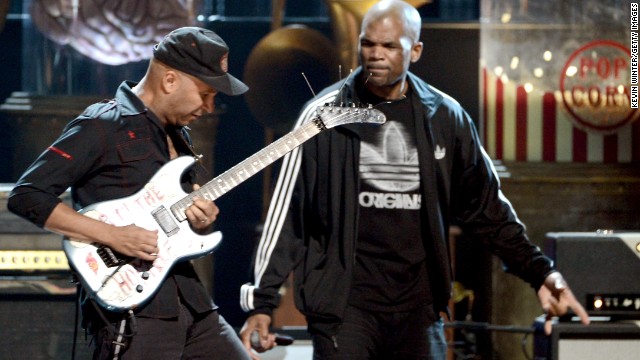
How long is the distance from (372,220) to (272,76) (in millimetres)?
3014

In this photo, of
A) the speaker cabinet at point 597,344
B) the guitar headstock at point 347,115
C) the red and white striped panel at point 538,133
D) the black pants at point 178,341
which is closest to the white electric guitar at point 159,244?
the black pants at point 178,341

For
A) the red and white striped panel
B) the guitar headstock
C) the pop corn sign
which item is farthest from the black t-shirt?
the pop corn sign

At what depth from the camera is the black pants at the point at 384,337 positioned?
13.8 feet

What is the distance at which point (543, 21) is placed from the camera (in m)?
6.77

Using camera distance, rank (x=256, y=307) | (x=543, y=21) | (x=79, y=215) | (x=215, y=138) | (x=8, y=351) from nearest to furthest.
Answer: (x=79, y=215) → (x=256, y=307) → (x=8, y=351) → (x=543, y=21) → (x=215, y=138)

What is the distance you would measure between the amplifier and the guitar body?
144 cm

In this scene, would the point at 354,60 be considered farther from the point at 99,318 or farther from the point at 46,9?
the point at 99,318

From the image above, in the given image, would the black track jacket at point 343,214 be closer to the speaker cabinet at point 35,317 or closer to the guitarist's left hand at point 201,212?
the guitarist's left hand at point 201,212

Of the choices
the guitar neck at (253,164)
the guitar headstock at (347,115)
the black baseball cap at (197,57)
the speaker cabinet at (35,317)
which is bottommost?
the speaker cabinet at (35,317)

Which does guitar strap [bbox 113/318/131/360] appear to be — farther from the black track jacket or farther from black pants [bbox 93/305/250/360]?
the black track jacket

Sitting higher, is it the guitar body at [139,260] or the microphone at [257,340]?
the guitar body at [139,260]

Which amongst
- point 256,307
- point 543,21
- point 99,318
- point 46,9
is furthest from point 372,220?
point 46,9

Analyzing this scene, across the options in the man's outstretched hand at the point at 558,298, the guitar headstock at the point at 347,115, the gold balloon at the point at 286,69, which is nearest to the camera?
the guitar headstock at the point at 347,115

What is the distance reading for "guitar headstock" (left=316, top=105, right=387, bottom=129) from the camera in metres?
4.04
